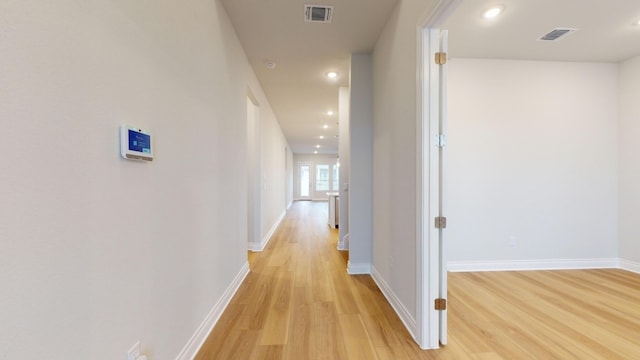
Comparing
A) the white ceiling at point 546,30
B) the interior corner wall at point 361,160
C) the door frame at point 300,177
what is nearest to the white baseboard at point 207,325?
the interior corner wall at point 361,160

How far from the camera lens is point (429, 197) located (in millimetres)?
1868

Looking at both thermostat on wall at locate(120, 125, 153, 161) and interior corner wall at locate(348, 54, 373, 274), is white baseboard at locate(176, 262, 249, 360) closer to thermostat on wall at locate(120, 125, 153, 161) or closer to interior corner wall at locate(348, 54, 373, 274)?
thermostat on wall at locate(120, 125, 153, 161)

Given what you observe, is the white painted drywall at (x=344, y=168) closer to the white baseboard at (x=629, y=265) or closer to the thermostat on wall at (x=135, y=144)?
the thermostat on wall at (x=135, y=144)

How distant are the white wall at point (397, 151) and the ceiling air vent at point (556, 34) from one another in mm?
1755

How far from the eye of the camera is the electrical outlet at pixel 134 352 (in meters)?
1.15

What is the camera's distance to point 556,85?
3514mm

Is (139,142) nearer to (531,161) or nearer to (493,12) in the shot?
(493,12)

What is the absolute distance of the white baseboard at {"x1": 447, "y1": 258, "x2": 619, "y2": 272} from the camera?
11.3 ft

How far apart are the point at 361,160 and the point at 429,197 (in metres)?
1.60

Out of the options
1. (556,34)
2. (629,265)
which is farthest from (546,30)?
(629,265)

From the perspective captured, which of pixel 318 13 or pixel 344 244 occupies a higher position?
pixel 318 13

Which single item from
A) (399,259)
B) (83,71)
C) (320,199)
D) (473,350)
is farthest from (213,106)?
(320,199)

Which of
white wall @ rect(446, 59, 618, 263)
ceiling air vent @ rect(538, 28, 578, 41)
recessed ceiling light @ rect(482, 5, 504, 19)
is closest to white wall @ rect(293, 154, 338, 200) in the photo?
white wall @ rect(446, 59, 618, 263)

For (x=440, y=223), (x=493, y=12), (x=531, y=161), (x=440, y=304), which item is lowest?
(x=440, y=304)
